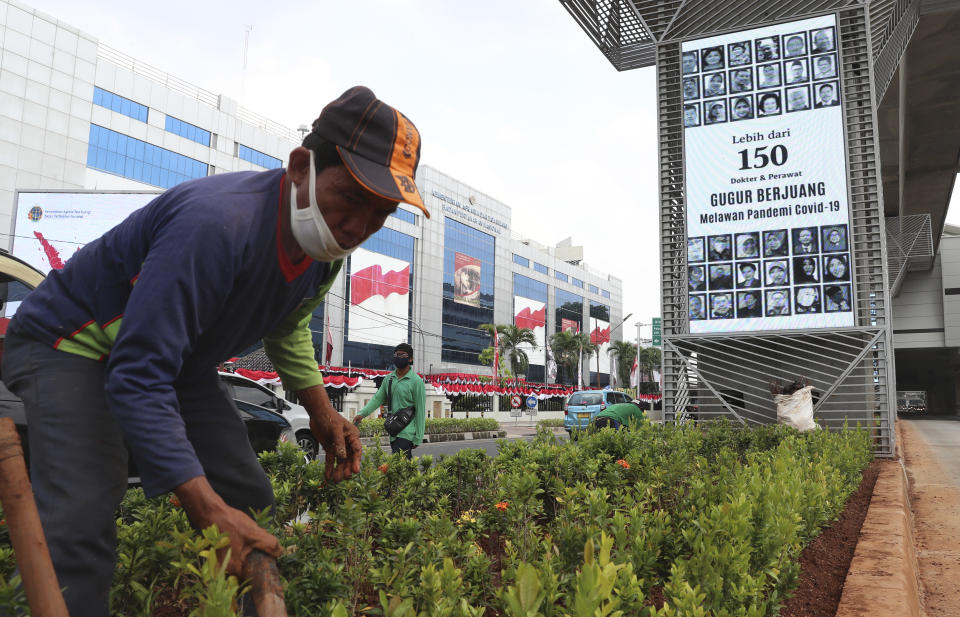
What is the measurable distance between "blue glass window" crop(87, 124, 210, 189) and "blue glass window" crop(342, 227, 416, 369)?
1487cm

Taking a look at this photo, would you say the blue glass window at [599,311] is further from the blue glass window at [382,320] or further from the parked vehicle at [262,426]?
the parked vehicle at [262,426]

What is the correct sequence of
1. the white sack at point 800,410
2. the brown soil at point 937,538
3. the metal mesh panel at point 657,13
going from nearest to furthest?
1. the brown soil at point 937,538
2. the white sack at point 800,410
3. the metal mesh panel at point 657,13

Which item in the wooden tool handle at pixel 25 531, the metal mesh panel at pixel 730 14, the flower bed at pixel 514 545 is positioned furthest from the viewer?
the metal mesh panel at pixel 730 14

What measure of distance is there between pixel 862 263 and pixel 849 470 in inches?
214

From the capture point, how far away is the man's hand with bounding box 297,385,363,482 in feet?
7.57

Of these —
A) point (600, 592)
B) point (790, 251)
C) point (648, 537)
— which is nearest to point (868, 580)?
point (648, 537)

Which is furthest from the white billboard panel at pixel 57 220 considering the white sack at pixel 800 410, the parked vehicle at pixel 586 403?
the white sack at pixel 800 410

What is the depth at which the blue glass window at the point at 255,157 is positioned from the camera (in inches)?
1745

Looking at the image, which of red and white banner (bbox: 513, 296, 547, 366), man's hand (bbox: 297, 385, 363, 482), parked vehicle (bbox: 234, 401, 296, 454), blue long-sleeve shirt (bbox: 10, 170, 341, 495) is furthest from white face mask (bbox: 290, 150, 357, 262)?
red and white banner (bbox: 513, 296, 547, 366)

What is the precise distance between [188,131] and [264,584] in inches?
1773

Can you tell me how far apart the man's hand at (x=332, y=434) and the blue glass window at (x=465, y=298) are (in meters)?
61.7

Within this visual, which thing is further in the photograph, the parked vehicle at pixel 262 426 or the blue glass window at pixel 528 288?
the blue glass window at pixel 528 288

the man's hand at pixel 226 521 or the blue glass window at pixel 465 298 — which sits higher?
the blue glass window at pixel 465 298

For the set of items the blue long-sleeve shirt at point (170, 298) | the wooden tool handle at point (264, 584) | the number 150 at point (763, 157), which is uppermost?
the number 150 at point (763, 157)
